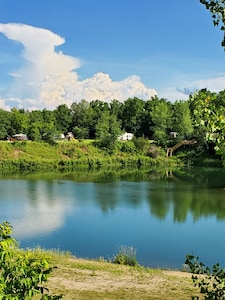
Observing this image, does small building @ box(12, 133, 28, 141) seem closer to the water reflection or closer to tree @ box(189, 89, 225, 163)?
the water reflection

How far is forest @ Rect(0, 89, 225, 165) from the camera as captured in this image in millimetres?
56875

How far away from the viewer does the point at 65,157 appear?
51.9 meters

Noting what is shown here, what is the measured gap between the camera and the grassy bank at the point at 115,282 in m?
9.59

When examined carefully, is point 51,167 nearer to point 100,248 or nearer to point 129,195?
point 129,195

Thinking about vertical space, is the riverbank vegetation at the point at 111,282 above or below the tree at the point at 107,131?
below

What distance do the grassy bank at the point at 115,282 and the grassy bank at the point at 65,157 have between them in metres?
35.8

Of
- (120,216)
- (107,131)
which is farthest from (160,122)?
(120,216)

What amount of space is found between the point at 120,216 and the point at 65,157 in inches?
1167

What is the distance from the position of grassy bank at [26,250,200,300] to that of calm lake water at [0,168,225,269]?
300 centimetres

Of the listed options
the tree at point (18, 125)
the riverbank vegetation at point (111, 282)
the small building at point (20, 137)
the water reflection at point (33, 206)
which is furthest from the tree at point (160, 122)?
the riverbank vegetation at point (111, 282)

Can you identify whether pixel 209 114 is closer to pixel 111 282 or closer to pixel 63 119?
pixel 111 282

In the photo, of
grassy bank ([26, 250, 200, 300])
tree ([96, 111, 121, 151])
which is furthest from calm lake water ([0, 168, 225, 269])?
tree ([96, 111, 121, 151])

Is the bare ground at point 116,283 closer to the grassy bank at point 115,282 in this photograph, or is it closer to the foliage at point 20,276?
the grassy bank at point 115,282

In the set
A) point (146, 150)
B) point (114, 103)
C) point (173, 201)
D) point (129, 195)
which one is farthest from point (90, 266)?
point (114, 103)
